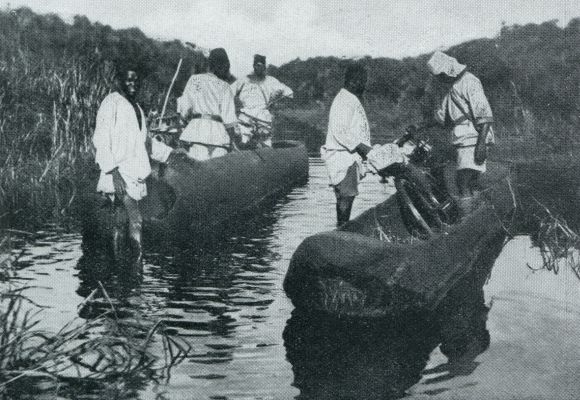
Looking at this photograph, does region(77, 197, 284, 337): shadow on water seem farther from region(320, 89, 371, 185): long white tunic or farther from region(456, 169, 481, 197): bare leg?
region(456, 169, 481, 197): bare leg

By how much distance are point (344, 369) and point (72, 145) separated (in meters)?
9.41

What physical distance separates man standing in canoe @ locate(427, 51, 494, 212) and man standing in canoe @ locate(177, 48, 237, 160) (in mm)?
2769

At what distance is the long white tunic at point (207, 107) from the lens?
11.2 metres

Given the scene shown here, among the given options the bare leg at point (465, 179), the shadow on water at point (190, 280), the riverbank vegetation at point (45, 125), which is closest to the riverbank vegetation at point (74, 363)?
the shadow on water at point (190, 280)

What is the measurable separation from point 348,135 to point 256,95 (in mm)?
5586

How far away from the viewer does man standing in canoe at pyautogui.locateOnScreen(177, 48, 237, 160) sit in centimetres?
1118

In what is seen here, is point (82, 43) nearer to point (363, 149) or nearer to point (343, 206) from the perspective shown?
point (343, 206)

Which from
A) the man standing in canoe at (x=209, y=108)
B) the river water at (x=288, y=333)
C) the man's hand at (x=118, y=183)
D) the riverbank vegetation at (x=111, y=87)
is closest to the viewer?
the river water at (x=288, y=333)

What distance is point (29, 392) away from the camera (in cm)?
484

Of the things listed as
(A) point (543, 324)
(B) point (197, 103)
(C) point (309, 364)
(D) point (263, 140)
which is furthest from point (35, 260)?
(D) point (263, 140)

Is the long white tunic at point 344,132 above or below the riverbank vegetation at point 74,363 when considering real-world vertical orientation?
above

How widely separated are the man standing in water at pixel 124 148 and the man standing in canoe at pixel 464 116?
3240 millimetres

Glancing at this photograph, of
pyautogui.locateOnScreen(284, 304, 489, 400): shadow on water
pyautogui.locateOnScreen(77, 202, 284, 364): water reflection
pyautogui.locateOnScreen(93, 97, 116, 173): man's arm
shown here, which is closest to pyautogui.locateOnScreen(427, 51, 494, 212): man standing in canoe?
pyautogui.locateOnScreen(77, 202, 284, 364): water reflection

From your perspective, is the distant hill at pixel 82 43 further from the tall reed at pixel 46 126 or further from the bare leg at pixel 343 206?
the bare leg at pixel 343 206
